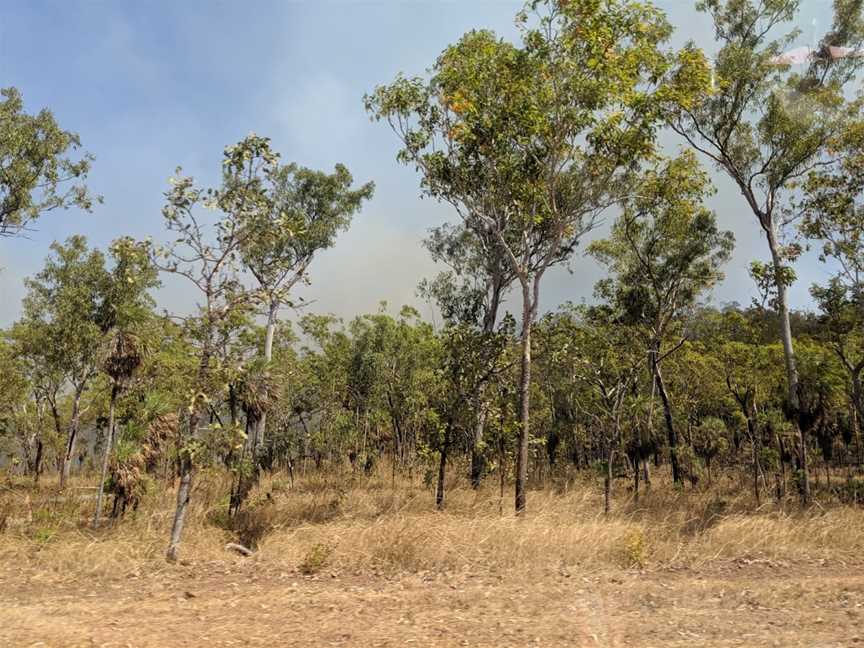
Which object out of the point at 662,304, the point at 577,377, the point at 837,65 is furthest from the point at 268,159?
the point at 662,304

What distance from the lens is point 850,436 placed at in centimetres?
3428

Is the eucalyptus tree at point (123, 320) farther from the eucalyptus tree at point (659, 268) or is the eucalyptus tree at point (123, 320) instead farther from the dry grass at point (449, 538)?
the eucalyptus tree at point (659, 268)

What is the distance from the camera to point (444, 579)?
328 inches

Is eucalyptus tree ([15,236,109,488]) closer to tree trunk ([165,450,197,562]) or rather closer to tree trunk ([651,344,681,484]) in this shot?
tree trunk ([165,450,197,562])

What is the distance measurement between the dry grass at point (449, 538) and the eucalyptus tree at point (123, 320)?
8.63 ft

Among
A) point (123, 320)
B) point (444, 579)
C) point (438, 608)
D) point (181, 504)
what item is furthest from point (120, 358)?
A: point (438, 608)

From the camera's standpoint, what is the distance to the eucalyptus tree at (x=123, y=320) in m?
10.9

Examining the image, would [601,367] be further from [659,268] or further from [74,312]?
[74,312]

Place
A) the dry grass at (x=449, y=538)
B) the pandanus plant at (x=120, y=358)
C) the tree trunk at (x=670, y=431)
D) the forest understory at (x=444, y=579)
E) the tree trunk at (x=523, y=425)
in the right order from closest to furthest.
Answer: the forest understory at (x=444, y=579) < the dry grass at (x=449, y=538) < the tree trunk at (x=523, y=425) < the pandanus plant at (x=120, y=358) < the tree trunk at (x=670, y=431)

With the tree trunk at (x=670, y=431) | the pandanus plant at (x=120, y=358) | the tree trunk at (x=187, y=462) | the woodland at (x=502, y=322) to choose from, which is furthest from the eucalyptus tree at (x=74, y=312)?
the tree trunk at (x=670, y=431)

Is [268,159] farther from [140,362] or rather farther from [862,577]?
[862,577]

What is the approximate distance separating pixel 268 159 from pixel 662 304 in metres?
19.6

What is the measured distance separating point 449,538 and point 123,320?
59.8 feet

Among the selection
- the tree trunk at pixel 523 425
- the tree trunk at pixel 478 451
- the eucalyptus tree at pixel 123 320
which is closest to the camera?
the eucalyptus tree at pixel 123 320
